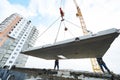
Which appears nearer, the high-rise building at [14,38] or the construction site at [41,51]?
the construction site at [41,51]

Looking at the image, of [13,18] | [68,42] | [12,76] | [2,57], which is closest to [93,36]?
[68,42]

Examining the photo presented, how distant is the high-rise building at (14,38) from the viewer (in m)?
45.3

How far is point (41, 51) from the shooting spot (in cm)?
1142

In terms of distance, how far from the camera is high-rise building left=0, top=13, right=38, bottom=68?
4532 centimetres

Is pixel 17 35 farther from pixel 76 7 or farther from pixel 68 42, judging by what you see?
pixel 68 42

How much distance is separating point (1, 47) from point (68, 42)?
4393 cm

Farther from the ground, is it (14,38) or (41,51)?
(14,38)

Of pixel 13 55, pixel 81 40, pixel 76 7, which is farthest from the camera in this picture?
pixel 13 55

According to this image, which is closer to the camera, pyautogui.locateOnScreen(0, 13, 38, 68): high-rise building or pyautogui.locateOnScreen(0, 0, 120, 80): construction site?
pyautogui.locateOnScreen(0, 0, 120, 80): construction site

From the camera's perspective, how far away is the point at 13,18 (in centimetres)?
5347

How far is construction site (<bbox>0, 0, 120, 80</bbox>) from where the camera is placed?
8031 millimetres

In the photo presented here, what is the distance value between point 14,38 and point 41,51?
144ft

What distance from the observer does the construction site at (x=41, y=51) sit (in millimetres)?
8031

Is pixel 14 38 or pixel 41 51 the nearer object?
pixel 41 51
